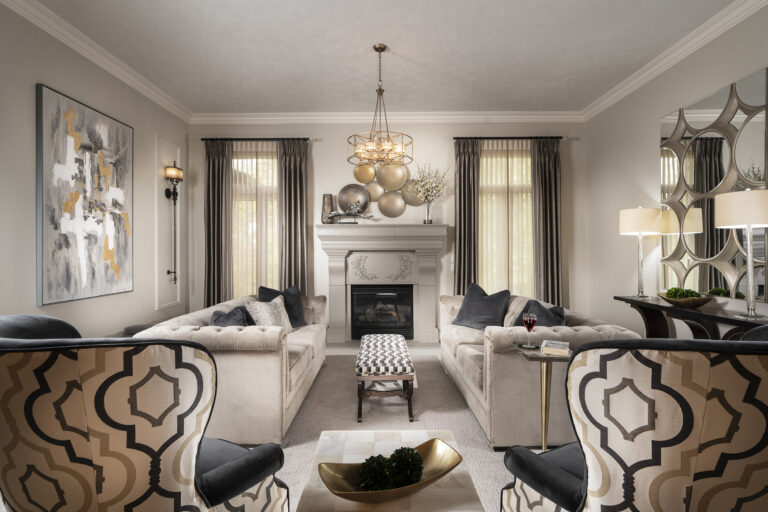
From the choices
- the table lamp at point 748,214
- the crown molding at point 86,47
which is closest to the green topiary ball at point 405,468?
the table lamp at point 748,214

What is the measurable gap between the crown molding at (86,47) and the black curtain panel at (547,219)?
4.63 metres

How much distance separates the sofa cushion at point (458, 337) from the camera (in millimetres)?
3461

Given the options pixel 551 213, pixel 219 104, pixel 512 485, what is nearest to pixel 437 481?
pixel 512 485

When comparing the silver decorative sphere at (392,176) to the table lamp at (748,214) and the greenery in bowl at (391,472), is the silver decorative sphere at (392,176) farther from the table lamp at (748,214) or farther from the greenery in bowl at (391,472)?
the greenery in bowl at (391,472)

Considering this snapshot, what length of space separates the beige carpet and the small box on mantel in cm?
73

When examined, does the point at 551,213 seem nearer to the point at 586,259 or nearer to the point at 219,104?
the point at 586,259

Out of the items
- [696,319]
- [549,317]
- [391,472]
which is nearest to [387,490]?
→ [391,472]

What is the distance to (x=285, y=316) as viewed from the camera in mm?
3814

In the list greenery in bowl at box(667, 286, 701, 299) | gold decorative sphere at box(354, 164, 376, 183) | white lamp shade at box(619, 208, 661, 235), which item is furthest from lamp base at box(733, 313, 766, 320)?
gold decorative sphere at box(354, 164, 376, 183)

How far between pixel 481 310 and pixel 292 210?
9.12 ft

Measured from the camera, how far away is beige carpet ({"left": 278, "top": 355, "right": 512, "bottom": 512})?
2.18 metres

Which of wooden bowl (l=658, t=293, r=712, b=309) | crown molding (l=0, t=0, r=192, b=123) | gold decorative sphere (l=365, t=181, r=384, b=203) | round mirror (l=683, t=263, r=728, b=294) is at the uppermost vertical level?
crown molding (l=0, t=0, r=192, b=123)

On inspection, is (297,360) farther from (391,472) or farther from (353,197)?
(353,197)

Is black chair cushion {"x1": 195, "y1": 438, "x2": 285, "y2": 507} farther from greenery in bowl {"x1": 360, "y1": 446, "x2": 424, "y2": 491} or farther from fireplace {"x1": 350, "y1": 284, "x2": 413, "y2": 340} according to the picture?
fireplace {"x1": 350, "y1": 284, "x2": 413, "y2": 340}
